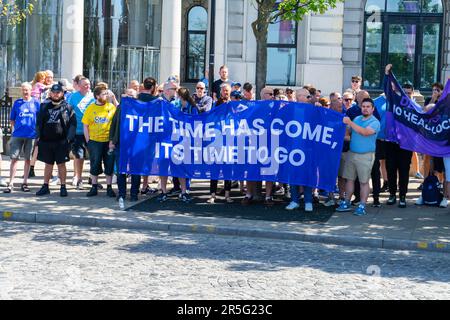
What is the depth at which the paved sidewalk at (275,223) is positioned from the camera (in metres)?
11.8

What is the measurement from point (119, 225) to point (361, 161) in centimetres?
390

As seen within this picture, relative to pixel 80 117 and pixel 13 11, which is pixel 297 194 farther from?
pixel 13 11

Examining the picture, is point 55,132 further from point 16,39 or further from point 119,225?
point 16,39

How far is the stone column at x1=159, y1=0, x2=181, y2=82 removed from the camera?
2414 centimetres

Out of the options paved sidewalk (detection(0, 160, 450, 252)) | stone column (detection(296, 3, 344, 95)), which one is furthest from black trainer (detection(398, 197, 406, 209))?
stone column (detection(296, 3, 344, 95))

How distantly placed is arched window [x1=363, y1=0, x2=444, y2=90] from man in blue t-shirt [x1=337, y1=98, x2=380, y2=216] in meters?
18.2

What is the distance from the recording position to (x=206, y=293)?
336 inches

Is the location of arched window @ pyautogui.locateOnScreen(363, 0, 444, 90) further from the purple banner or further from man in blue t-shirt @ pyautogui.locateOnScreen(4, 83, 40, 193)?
man in blue t-shirt @ pyautogui.locateOnScreen(4, 83, 40, 193)

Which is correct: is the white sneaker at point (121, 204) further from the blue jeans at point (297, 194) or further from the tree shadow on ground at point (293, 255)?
the blue jeans at point (297, 194)

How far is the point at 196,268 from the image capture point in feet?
32.1

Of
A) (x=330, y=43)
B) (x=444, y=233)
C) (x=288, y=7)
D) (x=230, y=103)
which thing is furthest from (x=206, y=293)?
(x=330, y=43)

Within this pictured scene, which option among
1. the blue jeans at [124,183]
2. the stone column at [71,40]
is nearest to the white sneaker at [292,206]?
the blue jeans at [124,183]

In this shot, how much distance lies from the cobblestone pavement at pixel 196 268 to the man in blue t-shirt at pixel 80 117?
324 centimetres

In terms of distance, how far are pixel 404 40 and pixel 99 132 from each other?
19.4 meters
